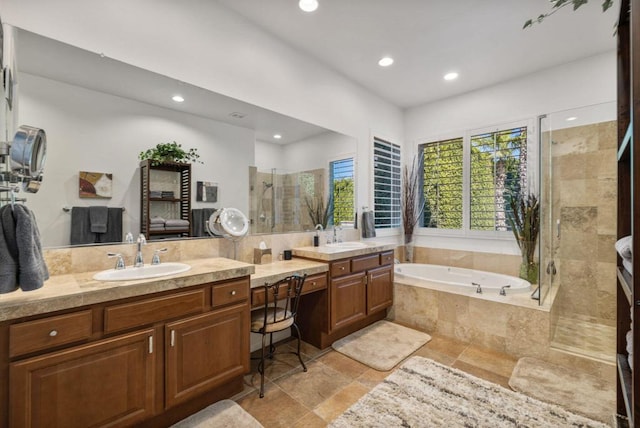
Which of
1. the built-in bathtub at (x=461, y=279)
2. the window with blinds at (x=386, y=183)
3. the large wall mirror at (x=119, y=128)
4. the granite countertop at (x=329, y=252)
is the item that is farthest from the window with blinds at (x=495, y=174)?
the large wall mirror at (x=119, y=128)

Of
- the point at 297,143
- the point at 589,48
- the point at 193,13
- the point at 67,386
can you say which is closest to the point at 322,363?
the point at 67,386

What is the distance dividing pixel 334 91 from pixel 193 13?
1.66 meters

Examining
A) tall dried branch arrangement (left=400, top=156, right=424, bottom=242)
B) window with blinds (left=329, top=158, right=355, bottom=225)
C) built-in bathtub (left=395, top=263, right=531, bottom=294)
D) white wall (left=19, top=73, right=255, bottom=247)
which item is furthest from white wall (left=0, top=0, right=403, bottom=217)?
built-in bathtub (left=395, top=263, right=531, bottom=294)

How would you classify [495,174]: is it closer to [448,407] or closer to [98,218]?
[448,407]

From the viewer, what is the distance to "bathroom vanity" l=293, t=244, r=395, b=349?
8.70 feet

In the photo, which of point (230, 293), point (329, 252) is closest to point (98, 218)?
point (230, 293)

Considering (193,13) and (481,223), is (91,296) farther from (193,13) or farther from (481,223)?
(481,223)

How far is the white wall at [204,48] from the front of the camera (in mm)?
1693

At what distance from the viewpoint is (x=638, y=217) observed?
80 cm

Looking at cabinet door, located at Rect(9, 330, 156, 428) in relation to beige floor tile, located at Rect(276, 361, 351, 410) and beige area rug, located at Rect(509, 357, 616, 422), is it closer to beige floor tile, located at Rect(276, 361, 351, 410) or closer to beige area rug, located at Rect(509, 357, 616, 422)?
beige floor tile, located at Rect(276, 361, 351, 410)

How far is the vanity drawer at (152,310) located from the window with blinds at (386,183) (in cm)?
273

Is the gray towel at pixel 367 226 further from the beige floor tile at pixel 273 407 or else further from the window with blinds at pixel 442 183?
the beige floor tile at pixel 273 407

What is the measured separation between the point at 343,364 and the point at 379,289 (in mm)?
958

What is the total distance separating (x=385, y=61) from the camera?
3.18 meters
